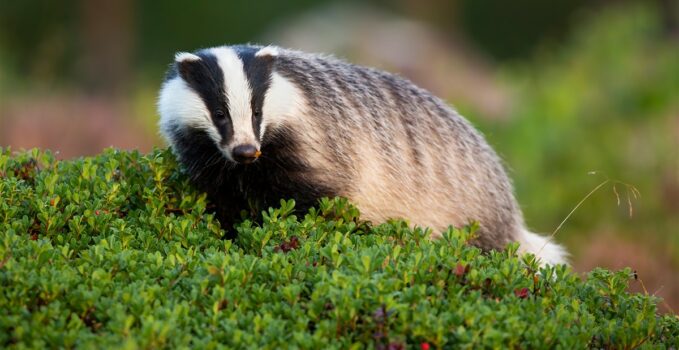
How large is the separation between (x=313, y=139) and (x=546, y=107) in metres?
6.60

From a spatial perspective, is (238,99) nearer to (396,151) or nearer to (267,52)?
(267,52)

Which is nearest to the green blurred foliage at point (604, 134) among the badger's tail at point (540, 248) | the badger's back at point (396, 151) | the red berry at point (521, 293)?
the badger's tail at point (540, 248)

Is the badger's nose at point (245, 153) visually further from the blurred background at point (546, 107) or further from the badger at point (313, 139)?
the blurred background at point (546, 107)

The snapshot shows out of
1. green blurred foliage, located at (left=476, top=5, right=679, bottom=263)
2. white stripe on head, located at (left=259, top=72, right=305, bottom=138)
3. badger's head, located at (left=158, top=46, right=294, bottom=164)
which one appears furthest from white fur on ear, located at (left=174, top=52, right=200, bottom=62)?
green blurred foliage, located at (left=476, top=5, right=679, bottom=263)

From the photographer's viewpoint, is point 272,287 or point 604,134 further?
point 604,134

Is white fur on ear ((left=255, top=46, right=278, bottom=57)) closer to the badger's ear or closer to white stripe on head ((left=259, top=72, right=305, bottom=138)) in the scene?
white stripe on head ((left=259, top=72, right=305, bottom=138))

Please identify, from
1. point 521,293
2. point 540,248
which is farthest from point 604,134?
point 521,293

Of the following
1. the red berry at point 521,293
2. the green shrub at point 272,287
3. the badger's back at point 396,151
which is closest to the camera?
the green shrub at point 272,287

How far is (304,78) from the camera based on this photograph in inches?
214

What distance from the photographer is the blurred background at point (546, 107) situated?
9570 mm

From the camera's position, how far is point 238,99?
500 centimetres

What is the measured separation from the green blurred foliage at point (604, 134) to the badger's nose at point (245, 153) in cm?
454

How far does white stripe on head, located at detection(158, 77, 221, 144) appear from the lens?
5.14 m

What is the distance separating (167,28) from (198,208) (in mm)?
24623
